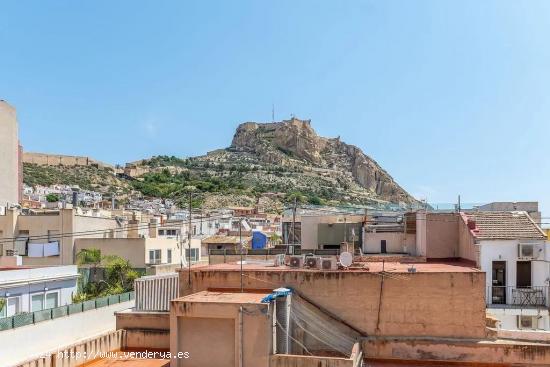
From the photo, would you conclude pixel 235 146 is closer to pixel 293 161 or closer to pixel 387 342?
pixel 293 161

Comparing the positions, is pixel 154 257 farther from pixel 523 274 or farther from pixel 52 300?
pixel 523 274

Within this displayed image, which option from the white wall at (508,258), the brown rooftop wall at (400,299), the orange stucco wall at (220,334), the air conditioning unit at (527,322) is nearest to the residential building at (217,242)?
the white wall at (508,258)

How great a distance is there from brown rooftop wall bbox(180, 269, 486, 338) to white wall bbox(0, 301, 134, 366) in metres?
7.56

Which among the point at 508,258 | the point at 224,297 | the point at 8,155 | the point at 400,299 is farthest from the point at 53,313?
the point at 8,155

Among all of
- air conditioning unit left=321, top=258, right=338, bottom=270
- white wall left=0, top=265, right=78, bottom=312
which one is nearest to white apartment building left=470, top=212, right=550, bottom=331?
air conditioning unit left=321, top=258, right=338, bottom=270

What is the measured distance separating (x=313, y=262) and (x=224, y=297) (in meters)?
3.02

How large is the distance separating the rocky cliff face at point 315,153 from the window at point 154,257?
130 metres

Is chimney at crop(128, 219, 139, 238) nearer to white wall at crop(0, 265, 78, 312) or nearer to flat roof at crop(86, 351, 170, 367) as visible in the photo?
white wall at crop(0, 265, 78, 312)

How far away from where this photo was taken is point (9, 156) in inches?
1759

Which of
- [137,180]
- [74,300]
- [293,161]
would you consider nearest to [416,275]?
[74,300]

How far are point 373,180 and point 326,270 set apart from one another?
15929cm

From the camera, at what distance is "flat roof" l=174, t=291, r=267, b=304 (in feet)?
39.2

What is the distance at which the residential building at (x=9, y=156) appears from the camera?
141ft

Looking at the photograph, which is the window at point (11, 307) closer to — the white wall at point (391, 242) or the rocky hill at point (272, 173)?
the white wall at point (391, 242)
